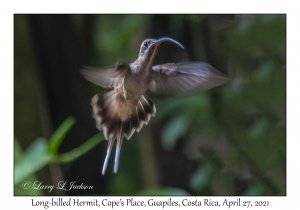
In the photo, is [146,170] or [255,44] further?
[146,170]

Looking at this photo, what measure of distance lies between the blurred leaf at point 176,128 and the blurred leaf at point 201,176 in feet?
0.27

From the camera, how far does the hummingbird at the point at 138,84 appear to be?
2.97 feet

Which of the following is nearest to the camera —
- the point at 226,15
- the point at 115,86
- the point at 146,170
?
the point at 115,86

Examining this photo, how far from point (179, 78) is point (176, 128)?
0.18 metres

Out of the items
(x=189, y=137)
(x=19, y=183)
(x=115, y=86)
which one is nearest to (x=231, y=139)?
(x=189, y=137)

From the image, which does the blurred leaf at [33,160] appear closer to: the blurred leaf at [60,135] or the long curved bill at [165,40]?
the blurred leaf at [60,135]

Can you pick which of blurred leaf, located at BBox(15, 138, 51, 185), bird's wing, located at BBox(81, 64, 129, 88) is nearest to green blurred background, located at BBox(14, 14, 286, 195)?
blurred leaf, located at BBox(15, 138, 51, 185)

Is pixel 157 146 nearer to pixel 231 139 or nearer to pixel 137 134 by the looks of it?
pixel 137 134

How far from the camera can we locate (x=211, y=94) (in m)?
1.07

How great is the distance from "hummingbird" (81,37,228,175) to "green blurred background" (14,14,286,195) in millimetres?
45

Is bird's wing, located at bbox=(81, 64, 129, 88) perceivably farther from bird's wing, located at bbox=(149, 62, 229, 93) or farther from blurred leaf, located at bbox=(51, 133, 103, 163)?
blurred leaf, located at bbox=(51, 133, 103, 163)

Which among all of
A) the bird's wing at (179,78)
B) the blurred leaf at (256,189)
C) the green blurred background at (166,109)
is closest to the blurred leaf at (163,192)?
the green blurred background at (166,109)

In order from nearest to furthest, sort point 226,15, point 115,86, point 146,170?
point 115,86 < point 226,15 < point 146,170
